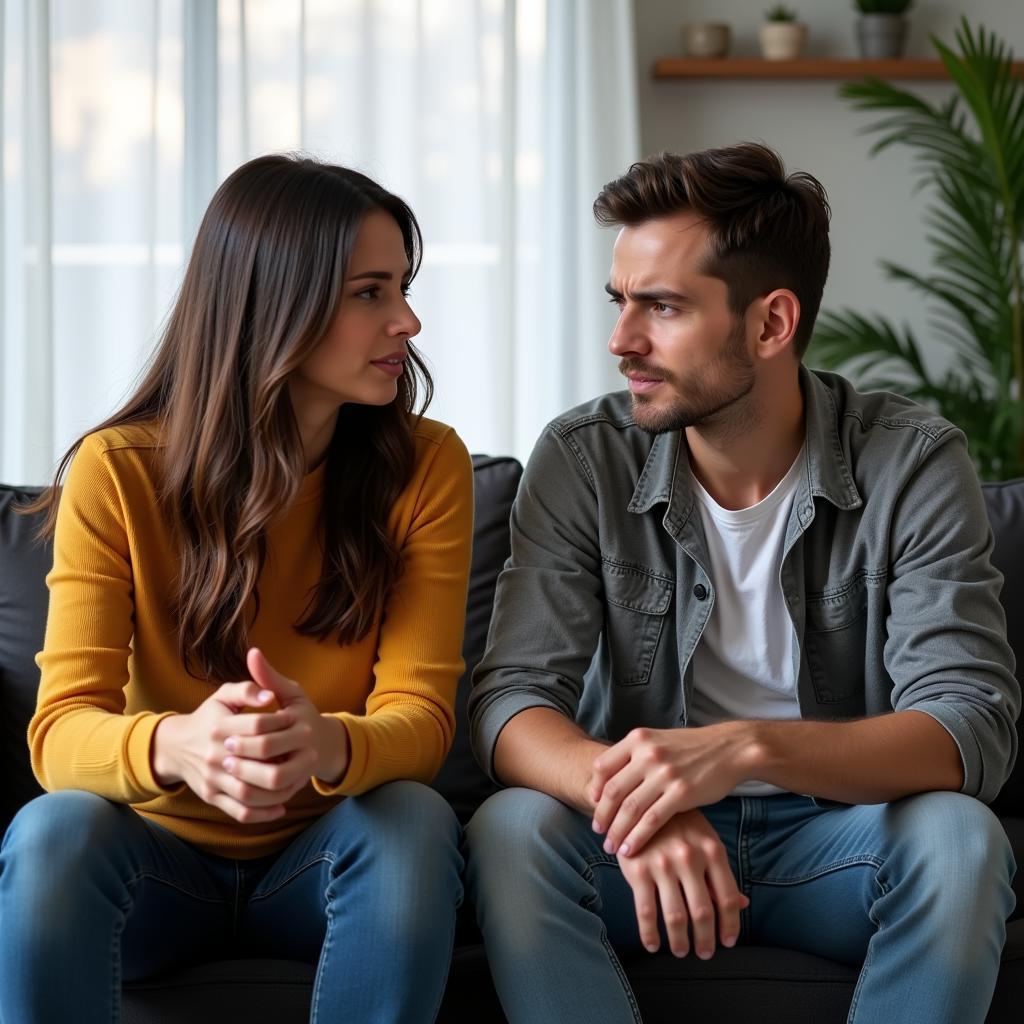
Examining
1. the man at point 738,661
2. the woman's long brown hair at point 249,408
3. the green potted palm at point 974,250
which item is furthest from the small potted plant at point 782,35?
the woman's long brown hair at point 249,408

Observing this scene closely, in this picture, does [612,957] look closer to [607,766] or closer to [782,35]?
[607,766]

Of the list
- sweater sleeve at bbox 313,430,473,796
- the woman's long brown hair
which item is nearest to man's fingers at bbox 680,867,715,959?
sweater sleeve at bbox 313,430,473,796

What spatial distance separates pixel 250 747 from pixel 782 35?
2.71 m

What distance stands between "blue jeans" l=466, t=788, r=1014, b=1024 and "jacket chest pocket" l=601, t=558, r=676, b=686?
264 mm

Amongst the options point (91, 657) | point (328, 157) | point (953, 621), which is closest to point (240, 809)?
point (91, 657)

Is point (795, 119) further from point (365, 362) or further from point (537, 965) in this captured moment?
point (537, 965)

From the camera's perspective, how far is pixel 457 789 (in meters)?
1.86

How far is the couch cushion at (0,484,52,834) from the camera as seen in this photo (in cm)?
182

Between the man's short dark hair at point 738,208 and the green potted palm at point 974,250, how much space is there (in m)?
1.51

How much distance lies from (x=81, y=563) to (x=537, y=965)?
0.66 metres

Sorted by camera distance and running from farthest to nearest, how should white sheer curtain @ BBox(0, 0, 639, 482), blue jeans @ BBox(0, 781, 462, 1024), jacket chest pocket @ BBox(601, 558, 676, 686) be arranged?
white sheer curtain @ BBox(0, 0, 639, 482) < jacket chest pocket @ BBox(601, 558, 676, 686) < blue jeans @ BBox(0, 781, 462, 1024)

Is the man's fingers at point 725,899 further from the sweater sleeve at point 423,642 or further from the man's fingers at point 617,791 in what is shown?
the sweater sleeve at point 423,642

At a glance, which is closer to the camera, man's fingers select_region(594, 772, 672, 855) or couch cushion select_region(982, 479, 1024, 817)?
man's fingers select_region(594, 772, 672, 855)

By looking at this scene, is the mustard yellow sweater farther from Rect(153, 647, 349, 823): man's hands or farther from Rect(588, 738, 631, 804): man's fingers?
Rect(588, 738, 631, 804): man's fingers
